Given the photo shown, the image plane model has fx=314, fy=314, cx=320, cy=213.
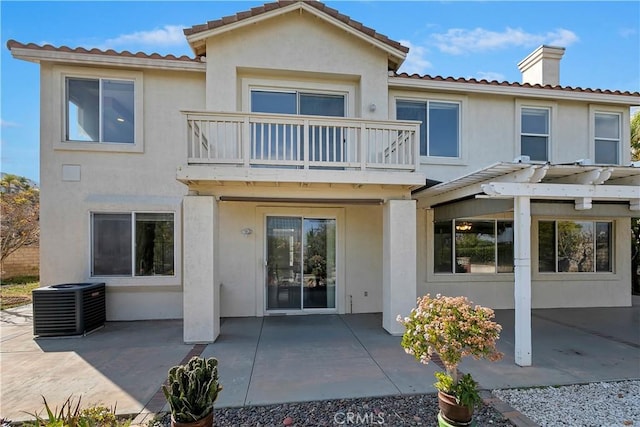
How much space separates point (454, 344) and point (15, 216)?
15484mm

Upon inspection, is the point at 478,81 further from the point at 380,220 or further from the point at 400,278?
the point at 400,278

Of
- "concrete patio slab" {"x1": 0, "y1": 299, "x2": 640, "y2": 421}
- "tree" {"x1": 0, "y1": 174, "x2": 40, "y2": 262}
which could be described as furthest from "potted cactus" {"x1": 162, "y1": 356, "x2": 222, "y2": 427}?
"tree" {"x1": 0, "y1": 174, "x2": 40, "y2": 262}

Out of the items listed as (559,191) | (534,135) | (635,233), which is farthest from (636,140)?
(559,191)

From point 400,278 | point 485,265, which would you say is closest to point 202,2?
point 400,278

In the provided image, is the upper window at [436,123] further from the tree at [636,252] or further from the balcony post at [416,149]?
the tree at [636,252]

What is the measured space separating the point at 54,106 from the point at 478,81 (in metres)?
11.0

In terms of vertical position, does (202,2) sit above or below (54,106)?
above

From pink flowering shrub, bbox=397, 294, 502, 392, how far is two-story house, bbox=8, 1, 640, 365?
129 inches

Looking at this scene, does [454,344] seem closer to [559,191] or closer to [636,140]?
[559,191]

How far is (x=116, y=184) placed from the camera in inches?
316

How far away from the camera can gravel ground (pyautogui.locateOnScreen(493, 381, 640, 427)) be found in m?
3.82

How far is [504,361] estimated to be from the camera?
5.55m

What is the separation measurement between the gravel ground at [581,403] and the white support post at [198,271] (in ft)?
16.9

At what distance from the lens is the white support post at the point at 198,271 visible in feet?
20.6
